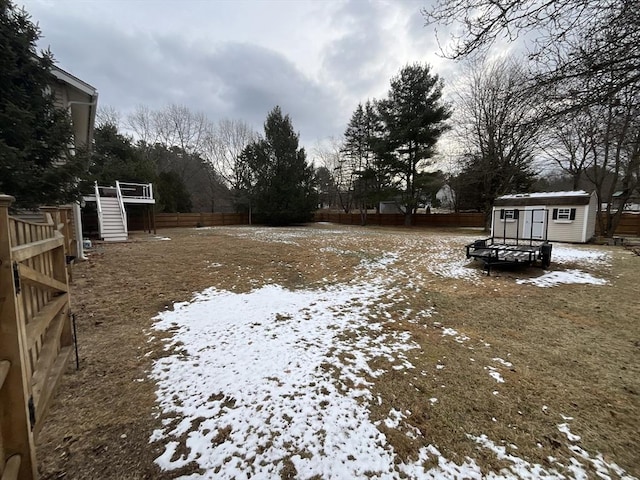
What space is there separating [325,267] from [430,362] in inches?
190

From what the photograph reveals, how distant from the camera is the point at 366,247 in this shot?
35.5 ft

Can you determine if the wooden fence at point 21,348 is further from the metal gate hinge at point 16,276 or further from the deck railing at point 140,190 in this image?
the deck railing at point 140,190

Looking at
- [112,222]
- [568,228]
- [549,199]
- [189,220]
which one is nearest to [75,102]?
[112,222]

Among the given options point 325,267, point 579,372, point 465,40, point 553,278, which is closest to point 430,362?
point 579,372

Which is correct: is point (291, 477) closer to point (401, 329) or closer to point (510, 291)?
point (401, 329)

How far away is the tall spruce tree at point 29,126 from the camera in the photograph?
502 centimetres

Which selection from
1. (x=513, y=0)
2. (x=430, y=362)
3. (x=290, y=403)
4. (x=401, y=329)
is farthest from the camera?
(x=401, y=329)

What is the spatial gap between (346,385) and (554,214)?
16.6 metres

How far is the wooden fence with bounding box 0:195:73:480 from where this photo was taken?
55.9 inches

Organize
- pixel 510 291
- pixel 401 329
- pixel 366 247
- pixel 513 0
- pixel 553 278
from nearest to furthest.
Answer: pixel 513 0
pixel 401 329
pixel 510 291
pixel 553 278
pixel 366 247

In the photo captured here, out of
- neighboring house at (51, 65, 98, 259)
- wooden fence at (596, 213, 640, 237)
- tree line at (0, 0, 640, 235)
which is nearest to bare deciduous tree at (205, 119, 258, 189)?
tree line at (0, 0, 640, 235)

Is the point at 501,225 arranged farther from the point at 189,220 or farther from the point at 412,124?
the point at 189,220

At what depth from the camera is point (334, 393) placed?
98.1 inches

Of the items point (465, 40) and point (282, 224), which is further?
point (282, 224)
